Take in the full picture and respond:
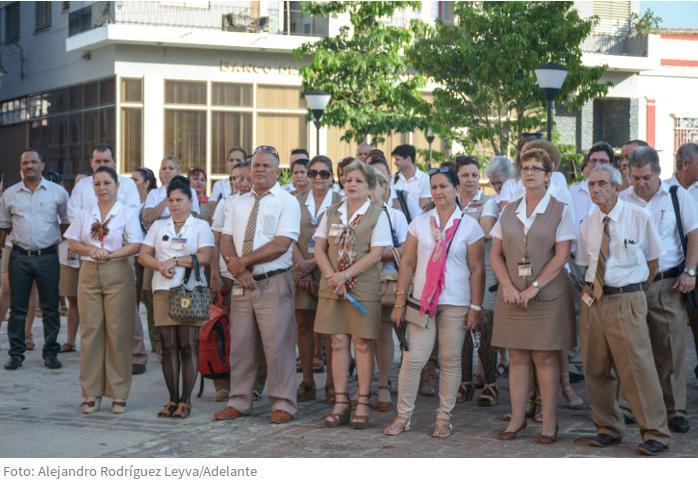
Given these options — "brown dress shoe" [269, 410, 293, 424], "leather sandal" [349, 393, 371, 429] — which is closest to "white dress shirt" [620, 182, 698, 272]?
"leather sandal" [349, 393, 371, 429]

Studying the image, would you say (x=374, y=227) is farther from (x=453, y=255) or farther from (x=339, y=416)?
(x=339, y=416)

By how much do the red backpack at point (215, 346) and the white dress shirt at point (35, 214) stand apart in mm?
3053

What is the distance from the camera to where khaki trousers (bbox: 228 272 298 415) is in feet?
31.5

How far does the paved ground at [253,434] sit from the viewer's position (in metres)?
8.28

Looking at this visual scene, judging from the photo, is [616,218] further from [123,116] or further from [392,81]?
[123,116]

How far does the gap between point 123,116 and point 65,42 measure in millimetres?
4195

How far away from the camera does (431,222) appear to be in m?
8.96

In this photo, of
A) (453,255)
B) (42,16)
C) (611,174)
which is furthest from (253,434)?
(42,16)

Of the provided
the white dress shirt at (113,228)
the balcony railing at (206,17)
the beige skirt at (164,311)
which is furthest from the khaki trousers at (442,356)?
the balcony railing at (206,17)

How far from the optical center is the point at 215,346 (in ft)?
33.3

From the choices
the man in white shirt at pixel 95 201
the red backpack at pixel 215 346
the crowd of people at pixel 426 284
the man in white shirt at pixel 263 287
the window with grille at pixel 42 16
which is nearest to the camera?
the crowd of people at pixel 426 284

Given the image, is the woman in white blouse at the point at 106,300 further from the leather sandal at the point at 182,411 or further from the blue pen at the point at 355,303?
the blue pen at the point at 355,303

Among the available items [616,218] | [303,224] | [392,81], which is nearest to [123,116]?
[392,81]

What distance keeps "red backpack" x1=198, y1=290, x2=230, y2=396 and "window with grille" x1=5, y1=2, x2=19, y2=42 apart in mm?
32992
